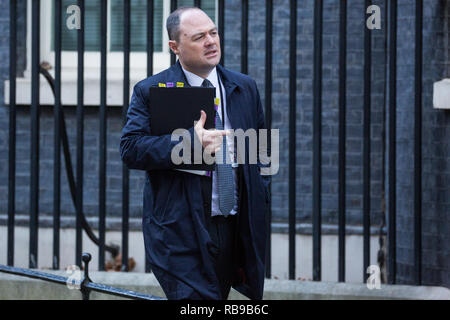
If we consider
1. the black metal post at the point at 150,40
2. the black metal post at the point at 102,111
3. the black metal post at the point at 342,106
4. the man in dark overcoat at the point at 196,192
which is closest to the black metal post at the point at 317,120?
the black metal post at the point at 342,106

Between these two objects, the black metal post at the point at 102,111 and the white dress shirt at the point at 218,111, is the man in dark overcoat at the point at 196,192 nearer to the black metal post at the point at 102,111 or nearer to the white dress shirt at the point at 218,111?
the white dress shirt at the point at 218,111

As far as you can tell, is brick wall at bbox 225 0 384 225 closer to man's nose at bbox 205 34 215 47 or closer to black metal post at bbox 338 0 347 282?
black metal post at bbox 338 0 347 282

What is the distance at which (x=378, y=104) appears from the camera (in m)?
8.14

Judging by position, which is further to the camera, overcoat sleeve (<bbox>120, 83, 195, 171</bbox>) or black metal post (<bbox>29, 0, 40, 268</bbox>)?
black metal post (<bbox>29, 0, 40, 268</bbox>)

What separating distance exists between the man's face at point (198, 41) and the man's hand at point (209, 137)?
0.32 metres

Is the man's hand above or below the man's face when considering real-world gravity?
below

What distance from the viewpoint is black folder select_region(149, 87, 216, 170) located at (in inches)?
154

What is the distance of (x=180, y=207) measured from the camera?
13.3 feet

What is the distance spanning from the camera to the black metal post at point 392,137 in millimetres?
6121

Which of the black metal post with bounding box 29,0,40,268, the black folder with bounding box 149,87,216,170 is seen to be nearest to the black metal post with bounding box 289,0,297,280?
the black metal post with bounding box 29,0,40,268

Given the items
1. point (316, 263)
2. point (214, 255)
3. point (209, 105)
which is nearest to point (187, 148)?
point (209, 105)

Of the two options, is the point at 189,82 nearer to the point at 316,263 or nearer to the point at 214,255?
the point at 214,255

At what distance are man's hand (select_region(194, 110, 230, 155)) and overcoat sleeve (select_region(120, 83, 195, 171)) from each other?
0.13ft

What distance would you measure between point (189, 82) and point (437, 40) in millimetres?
2746
